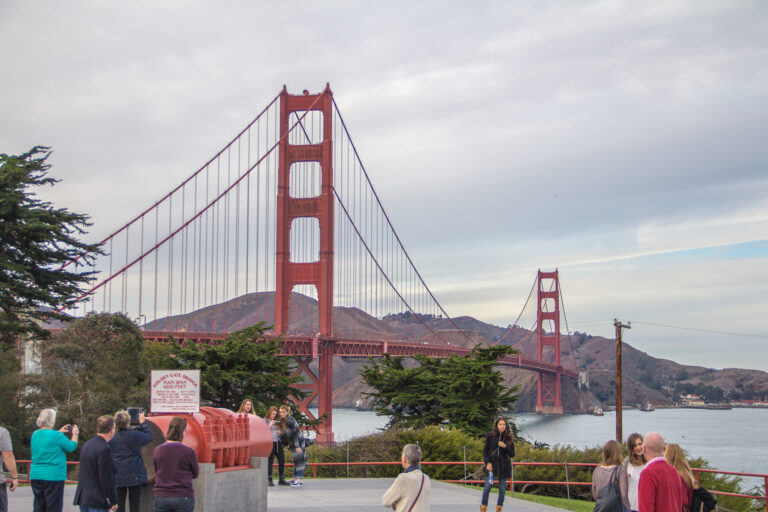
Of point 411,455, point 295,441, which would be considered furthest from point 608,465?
point 295,441

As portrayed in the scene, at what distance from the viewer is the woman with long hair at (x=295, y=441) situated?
645 inches

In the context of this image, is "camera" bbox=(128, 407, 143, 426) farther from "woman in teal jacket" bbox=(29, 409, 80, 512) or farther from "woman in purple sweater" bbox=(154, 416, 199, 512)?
"woman in purple sweater" bbox=(154, 416, 199, 512)

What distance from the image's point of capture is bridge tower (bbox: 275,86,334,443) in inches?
2218

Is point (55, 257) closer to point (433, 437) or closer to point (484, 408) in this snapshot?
point (433, 437)

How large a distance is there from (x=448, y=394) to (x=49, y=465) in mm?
27055

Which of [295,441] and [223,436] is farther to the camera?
[295,441]

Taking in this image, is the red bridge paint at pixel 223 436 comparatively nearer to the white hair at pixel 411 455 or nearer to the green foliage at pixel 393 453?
the white hair at pixel 411 455

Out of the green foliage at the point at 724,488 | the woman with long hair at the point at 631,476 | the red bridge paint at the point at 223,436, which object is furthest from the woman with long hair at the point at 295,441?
the green foliage at the point at 724,488

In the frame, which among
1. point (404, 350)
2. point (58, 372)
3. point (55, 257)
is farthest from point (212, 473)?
point (404, 350)

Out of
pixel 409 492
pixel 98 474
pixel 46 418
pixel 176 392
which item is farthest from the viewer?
pixel 176 392

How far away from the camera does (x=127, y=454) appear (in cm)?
1012

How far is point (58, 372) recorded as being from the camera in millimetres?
31156

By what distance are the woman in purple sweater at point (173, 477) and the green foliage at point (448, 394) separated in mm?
25032

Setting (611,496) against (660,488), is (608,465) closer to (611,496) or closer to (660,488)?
(611,496)
